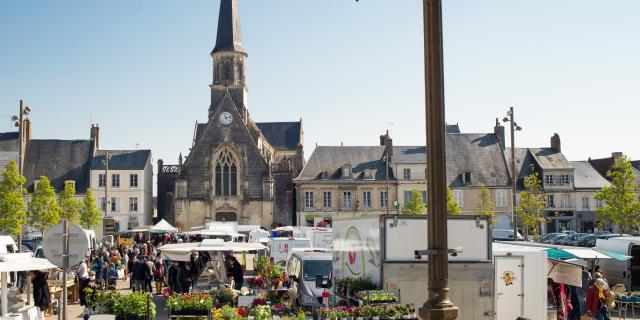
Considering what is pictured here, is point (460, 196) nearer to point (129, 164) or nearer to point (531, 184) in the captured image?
point (531, 184)

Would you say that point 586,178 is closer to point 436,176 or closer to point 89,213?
point 89,213

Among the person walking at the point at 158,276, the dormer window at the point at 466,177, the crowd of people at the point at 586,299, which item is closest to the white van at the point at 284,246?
the person walking at the point at 158,276

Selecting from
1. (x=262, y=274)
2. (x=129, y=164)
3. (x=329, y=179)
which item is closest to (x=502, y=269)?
(x=262, y=274)

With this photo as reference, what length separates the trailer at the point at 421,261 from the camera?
551 inches

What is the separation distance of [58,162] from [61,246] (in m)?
57.4

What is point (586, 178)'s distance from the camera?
64.8 meters

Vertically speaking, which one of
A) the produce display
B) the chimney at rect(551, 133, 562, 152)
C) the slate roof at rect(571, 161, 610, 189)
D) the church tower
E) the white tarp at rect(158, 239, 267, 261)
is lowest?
the produce display

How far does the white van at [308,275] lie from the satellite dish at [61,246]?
7.36m

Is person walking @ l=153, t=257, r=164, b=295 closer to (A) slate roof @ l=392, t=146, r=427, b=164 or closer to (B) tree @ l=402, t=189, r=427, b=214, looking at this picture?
(B) tree @ l=402, t=189, r=427, b=214

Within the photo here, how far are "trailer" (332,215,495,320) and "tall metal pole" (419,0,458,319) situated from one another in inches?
265

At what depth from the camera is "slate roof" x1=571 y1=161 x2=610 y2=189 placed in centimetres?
6419

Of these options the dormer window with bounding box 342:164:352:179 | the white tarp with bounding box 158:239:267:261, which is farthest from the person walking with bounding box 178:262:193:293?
the dormer window with bounding box 342:164:352:179

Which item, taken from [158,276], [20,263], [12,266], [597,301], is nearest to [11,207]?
[158,276]

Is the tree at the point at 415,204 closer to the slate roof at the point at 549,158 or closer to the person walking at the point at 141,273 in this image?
the slate roof at the point at 549,158
